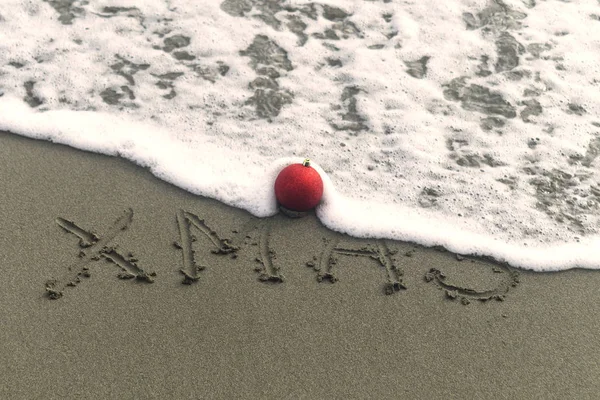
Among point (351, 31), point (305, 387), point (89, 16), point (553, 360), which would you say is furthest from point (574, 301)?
point (89, 16)

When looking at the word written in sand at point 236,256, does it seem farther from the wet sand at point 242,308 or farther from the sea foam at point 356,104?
the sea foam at point 356,104

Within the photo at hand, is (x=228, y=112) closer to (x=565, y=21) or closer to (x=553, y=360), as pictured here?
(x=553, y=360)

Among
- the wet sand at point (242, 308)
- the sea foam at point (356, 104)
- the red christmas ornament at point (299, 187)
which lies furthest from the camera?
the sea foam at point (356, 104)

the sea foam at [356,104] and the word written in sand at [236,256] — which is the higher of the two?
the sea foam at [356,104]

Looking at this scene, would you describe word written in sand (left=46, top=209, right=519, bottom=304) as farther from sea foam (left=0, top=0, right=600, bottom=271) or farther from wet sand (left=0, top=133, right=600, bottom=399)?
sea foam (left=0, top=0, right=600, bottom=271)

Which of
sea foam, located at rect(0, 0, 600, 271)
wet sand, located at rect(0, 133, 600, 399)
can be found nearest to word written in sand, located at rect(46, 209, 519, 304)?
wet sand, located at rect(0, 133, 600, 399)

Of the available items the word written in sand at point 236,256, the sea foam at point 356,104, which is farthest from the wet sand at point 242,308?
the sea foam at point 356,104
